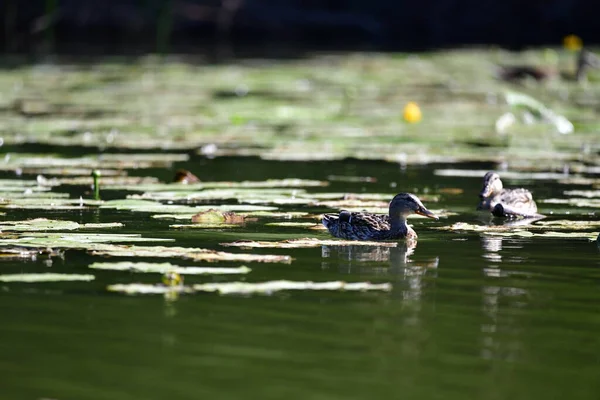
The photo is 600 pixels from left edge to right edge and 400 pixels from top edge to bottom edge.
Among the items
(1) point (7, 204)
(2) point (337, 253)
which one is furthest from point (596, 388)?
(1) point (7, 204)

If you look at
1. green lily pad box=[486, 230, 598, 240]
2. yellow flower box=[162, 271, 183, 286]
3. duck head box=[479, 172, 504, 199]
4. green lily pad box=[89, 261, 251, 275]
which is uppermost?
duck head box=[479, 172, 504, 199]

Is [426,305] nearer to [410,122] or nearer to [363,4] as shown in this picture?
[410,122]

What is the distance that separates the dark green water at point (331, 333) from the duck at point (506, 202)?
1.37 meters

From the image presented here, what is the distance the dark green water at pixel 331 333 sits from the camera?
4012mm

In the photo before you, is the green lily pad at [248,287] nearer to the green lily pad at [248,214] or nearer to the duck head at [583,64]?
the green lily pad at [248,214]

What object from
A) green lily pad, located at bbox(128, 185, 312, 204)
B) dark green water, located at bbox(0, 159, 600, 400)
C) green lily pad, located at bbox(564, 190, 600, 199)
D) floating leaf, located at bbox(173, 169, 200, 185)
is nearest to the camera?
dark green water, located at bbox(0, 159, 600, 400)

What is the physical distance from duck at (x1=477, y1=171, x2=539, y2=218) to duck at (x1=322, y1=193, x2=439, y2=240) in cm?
93

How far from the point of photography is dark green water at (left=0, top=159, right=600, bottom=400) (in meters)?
4.01

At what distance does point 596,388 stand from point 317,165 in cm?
729

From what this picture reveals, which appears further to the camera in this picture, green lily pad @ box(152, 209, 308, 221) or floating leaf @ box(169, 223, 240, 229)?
green lily pad @ box(152, 209, 308, 221)

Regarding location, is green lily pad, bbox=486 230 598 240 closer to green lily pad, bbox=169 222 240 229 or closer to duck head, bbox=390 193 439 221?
duck head, bbox=390 193 439 221

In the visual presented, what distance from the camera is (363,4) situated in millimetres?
37125

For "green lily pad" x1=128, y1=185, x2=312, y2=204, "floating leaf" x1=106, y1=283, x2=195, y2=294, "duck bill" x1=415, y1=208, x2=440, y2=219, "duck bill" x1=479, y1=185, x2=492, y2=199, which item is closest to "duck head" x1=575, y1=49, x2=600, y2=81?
"duck bill" x1=479, y1=185, x2=492, y2=199

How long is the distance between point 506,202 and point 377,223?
128 cm
